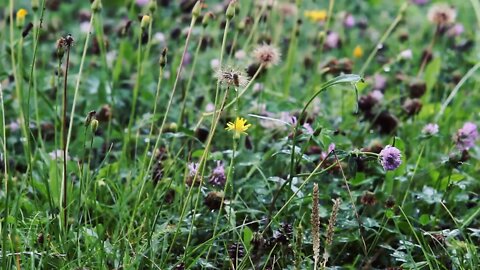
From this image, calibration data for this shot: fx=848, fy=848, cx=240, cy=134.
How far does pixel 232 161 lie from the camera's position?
5.34ft

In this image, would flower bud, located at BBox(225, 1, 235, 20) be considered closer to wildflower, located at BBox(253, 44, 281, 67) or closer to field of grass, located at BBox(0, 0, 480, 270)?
field of grass, located at BBox(0, 0, 480, 270)

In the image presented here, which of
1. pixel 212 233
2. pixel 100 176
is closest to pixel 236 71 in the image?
pixel 212 233

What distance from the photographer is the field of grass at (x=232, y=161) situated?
65.5 inches

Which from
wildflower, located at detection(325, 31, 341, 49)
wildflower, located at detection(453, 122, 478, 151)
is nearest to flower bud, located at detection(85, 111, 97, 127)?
wildflower, located at detection(453, 122, 478, 151)

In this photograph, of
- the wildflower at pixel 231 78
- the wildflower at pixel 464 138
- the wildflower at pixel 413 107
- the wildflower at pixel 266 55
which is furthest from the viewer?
the wildflower at pixel 413 107

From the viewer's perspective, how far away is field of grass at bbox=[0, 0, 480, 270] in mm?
1664

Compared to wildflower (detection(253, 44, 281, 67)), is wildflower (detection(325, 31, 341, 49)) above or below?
below

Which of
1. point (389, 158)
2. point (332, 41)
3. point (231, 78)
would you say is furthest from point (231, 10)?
point (332, 41)

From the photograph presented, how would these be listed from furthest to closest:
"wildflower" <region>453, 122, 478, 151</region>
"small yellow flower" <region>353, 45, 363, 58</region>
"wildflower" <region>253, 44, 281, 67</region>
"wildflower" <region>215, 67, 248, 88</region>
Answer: "small yellow flower" <region>353, 45, 363, 58</region>
"wildflower" <region>453, 122, 478, 151</region>
"wildflower" <region>253, 44, 281, 67</region>
"wildflower" <region>215, 67, 248, 88</region>

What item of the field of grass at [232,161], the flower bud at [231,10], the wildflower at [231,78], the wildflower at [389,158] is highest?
the flower bud at [231,10]

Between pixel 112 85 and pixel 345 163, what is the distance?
2.62ft

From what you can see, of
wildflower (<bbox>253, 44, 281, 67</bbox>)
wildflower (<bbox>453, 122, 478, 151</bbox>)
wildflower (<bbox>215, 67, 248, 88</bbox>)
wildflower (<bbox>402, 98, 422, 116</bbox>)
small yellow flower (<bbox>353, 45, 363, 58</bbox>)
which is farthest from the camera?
small yellow flower (<bbox>353, 45, 363, 58</bbox>)

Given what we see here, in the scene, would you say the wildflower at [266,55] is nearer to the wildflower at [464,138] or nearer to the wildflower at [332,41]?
the wildflower at [464,138]

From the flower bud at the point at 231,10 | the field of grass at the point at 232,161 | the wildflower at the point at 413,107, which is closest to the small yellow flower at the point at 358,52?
the field of grass at the point at 232,161
